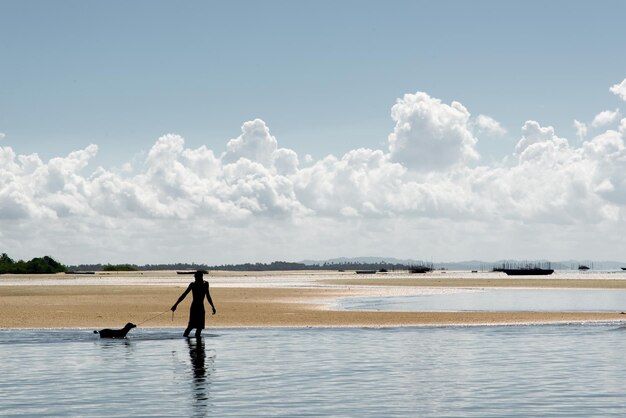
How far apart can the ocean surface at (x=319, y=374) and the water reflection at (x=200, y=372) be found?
0.14ft

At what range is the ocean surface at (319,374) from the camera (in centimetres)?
1806

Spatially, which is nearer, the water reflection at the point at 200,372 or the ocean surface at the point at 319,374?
the ocean surface at the point at 319,374

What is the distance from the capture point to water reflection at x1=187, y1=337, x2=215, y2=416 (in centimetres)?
1841

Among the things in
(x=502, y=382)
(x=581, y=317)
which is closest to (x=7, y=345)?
(x=502, y=382)

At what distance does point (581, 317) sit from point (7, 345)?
28.0m

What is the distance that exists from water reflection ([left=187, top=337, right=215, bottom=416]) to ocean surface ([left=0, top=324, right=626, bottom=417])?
4 cm

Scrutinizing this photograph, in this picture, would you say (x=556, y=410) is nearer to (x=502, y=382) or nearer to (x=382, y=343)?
(x=502, y=382)

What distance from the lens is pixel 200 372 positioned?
23.5 meters

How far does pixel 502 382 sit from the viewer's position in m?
21.4

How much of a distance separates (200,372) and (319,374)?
3.18m

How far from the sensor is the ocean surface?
18.1 m

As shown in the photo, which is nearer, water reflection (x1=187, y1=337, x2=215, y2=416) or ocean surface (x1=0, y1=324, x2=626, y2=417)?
ocean surface (x1=0, y1=324, x2=626, y2=417)

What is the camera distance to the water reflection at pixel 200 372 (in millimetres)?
18414

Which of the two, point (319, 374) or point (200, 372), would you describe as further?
point (200, 372)
